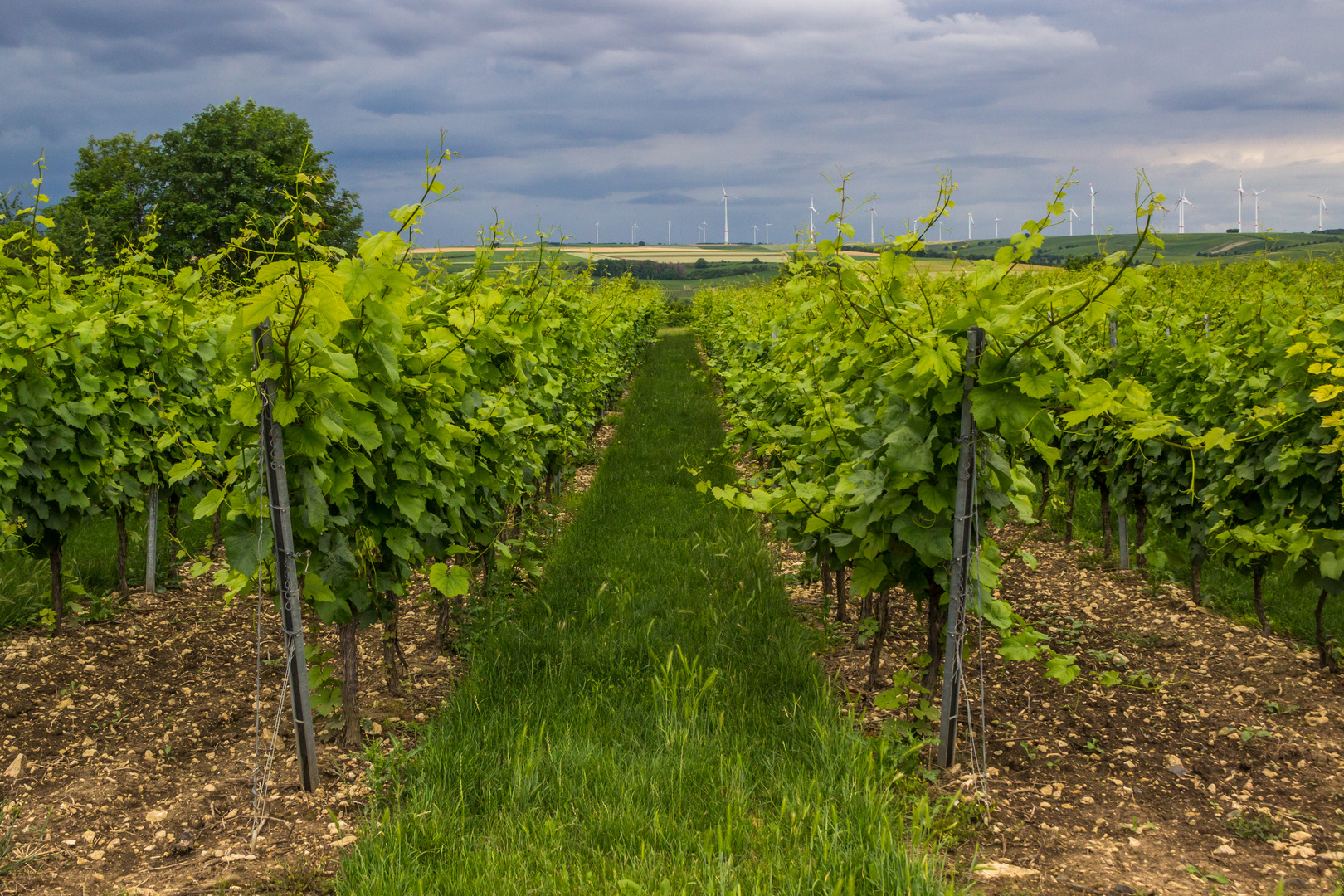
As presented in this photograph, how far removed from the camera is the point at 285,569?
333 cm

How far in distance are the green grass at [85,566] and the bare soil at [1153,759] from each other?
520 centimetres

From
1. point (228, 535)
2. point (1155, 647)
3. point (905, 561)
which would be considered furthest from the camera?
point (1155, 647)

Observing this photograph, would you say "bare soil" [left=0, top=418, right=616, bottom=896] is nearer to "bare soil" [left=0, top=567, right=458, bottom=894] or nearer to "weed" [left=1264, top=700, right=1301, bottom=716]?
"bare soil" [left=0, top=567, right=458, bottom=894]

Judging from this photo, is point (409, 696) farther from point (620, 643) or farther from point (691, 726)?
point (691, 726)

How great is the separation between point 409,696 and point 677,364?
20.6m

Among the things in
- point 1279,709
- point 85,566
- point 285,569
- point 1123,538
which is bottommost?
point 1279,709

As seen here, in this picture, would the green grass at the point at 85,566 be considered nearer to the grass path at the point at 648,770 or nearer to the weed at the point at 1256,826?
the grass path at the point at 648,770

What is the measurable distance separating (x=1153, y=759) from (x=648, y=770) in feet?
7.47

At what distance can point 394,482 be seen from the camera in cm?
383

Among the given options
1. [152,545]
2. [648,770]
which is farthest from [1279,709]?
[152,545]

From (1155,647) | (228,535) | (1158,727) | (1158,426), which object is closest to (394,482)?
(228,535)

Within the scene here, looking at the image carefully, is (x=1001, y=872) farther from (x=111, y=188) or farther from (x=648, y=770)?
(x=111, y=188)

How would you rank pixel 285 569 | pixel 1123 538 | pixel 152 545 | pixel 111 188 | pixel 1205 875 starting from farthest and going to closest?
pixel 111 188, pixel 1123 538, pixel 152 545, pixel 285 569, pixel 1205 875

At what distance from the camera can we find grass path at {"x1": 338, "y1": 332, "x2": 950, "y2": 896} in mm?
2793
